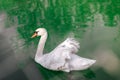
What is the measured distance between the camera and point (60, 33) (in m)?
5.38

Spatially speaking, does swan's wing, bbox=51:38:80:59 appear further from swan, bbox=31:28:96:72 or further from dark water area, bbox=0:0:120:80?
dark water area, bbox=0:0:120:80

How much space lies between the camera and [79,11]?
680 centimetres

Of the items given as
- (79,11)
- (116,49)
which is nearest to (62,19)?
(79,11)

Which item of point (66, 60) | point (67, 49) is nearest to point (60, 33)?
point (67, 49)

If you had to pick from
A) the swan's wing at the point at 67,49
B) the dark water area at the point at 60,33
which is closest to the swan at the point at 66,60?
the swan's wing at the point at 67,49

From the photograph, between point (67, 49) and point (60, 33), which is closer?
point (67, 49)

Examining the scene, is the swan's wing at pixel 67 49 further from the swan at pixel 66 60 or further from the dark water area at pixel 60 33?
the dark water area at pixel 60 33

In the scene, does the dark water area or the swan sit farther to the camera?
the dark water area

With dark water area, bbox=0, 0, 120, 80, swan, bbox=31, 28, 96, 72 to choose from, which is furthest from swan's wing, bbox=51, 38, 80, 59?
dark water area, bbox=0, 0, 120, 80

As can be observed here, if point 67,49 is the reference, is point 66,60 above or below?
below

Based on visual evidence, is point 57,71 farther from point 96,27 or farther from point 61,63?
point 96,27

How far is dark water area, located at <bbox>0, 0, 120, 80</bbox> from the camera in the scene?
3908 mm

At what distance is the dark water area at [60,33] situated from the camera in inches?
154

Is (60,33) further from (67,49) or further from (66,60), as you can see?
(66,60)
